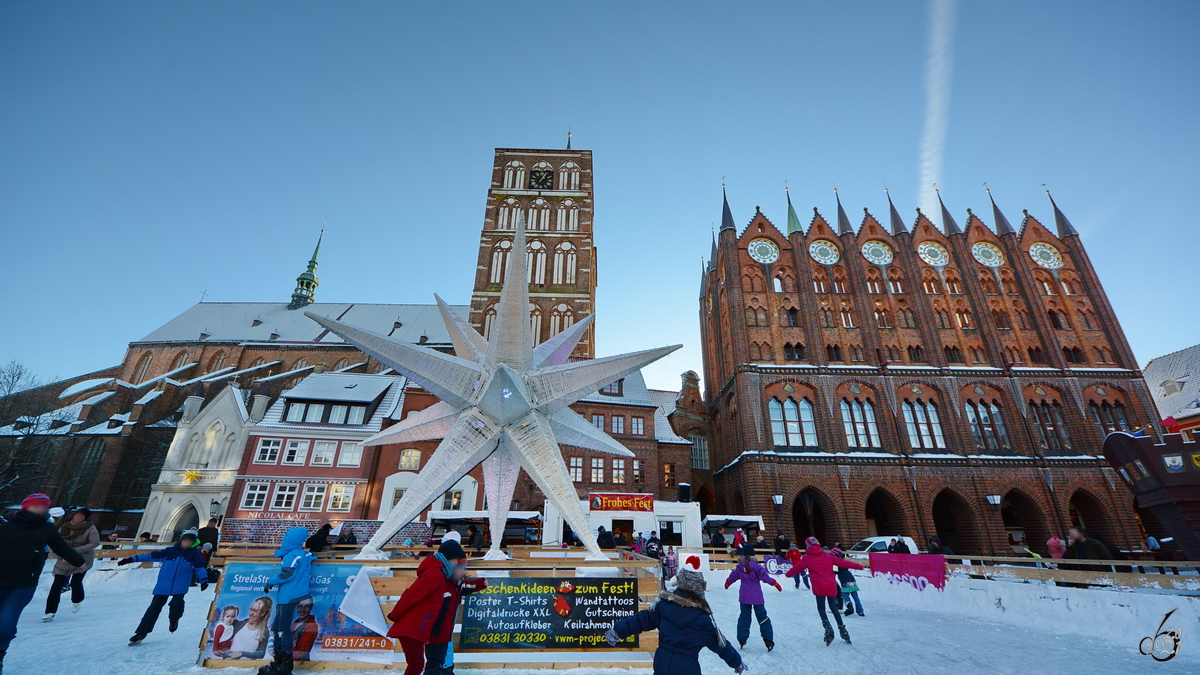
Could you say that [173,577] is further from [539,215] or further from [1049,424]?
[1049,424]

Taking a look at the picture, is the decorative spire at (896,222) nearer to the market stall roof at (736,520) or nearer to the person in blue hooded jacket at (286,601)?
the market stall roof at (736,520)

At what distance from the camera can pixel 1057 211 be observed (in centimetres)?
3912

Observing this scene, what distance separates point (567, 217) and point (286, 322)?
30.3 metres

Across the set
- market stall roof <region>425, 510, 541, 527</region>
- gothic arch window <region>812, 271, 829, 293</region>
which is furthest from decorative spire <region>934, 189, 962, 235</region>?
market stall roof <region>425, 510, 541, 527</region>

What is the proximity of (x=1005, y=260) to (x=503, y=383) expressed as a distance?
43.2 m

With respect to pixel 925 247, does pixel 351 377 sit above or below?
below

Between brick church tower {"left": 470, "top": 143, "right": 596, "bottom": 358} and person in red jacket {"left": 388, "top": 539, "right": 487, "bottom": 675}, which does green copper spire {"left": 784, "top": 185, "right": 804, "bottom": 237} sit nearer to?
brick church tower {"left": 470, "top": 143, "right": 596, "bottom": 358}

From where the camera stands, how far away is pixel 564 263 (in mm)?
37469

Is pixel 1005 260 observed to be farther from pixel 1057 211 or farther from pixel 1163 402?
pixel 1163 402

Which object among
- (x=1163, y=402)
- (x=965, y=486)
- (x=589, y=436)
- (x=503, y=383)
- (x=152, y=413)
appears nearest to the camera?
(x=503, y=383)

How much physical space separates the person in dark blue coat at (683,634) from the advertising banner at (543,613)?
7.15 feet

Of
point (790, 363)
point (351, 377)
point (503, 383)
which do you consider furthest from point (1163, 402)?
point (351, 377)

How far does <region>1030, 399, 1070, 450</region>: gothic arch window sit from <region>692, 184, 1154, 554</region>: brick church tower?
0.39 feet

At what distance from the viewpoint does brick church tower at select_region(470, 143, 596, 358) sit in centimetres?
3531
